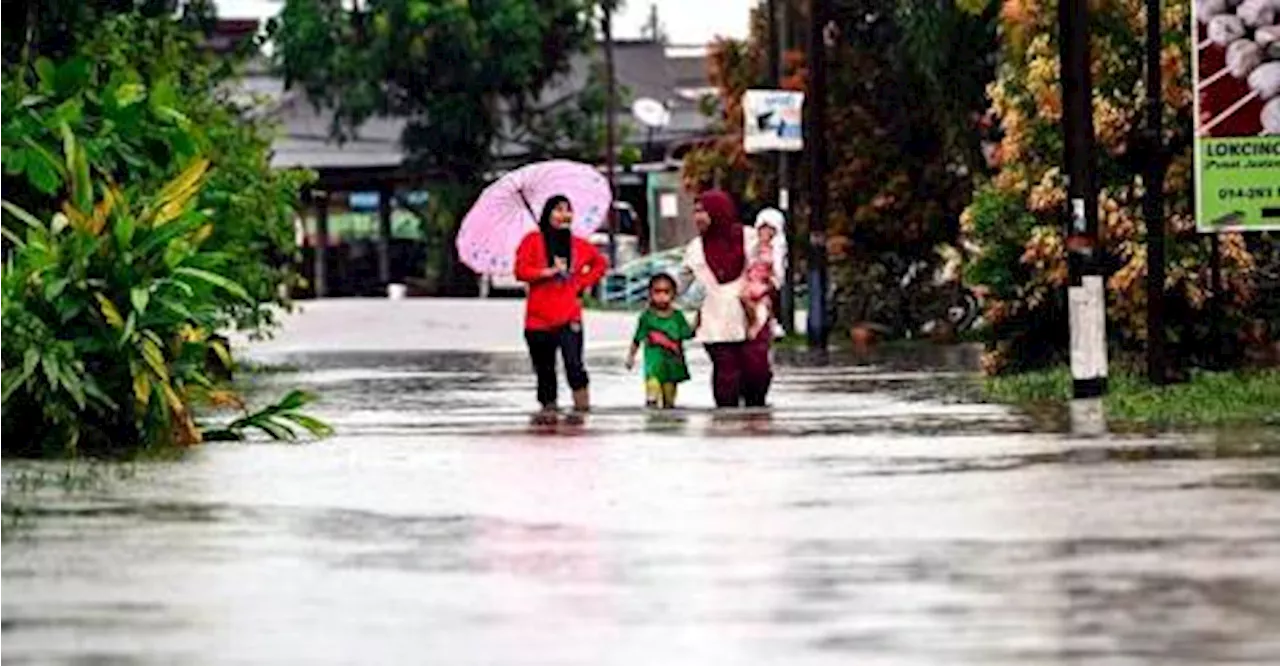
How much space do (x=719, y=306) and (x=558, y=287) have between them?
45.3 inches

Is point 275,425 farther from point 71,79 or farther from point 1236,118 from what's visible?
point 1236,118

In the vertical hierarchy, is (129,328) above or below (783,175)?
Result: below

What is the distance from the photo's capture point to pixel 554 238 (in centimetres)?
2606

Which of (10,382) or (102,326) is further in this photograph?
(102,326)

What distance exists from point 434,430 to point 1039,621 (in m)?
12.2

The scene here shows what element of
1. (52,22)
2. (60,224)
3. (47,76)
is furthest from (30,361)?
(52,22)

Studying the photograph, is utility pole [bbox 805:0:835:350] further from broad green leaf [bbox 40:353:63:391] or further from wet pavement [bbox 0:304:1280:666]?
broad green leaf [bbox 40:353:63:391]

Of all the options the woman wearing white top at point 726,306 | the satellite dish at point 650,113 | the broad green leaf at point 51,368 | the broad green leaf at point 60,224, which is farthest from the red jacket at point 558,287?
the satellite dish at point 650,113

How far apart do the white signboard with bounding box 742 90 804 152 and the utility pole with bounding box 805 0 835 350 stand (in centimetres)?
56

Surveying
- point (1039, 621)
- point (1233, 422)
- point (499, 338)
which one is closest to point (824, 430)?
point (1233, 422)

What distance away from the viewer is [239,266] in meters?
33.3

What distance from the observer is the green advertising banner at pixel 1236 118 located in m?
25.0

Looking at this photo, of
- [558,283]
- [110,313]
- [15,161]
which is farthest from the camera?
[558,283]

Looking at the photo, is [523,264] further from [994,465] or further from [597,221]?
[994,465]
